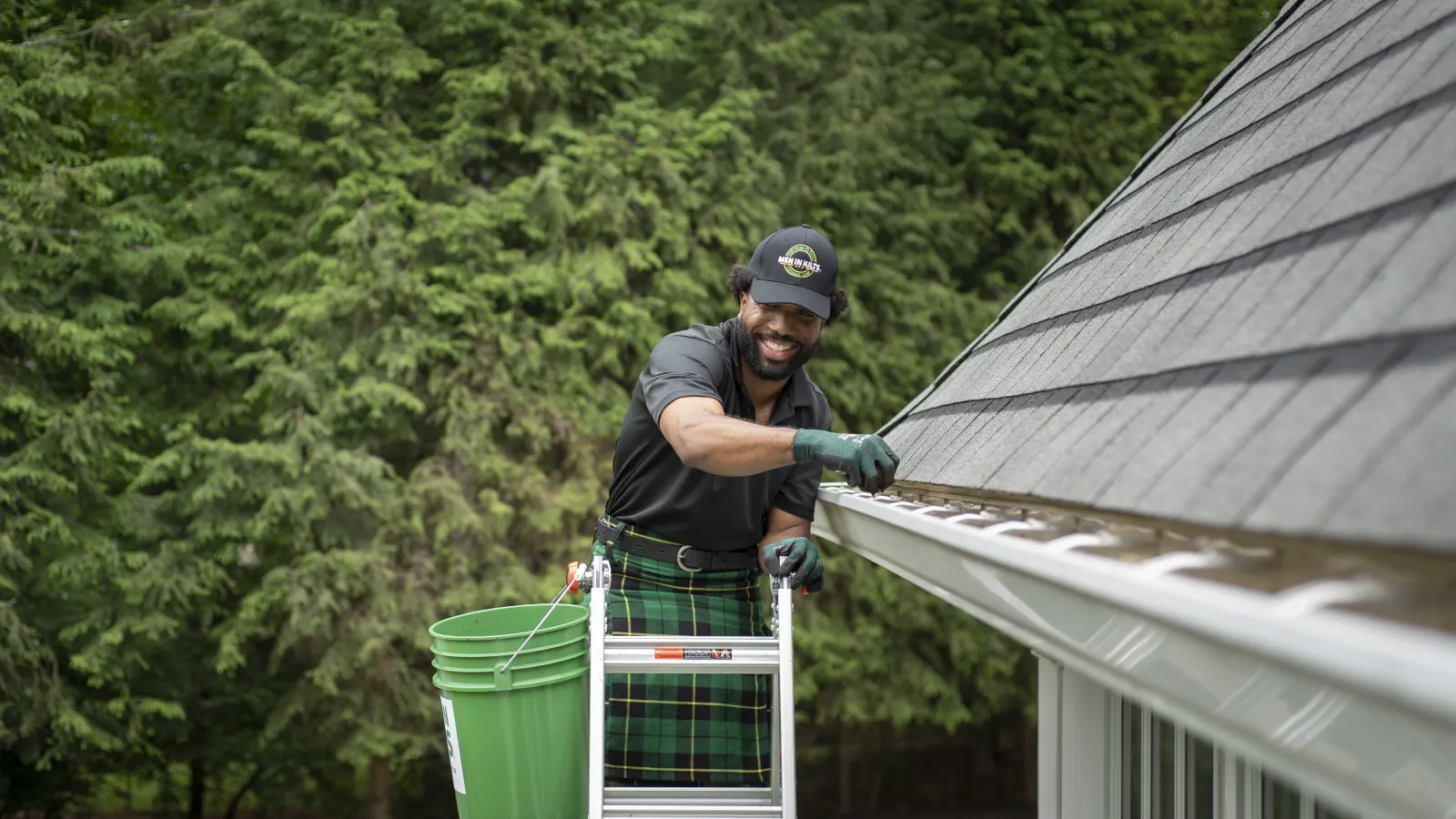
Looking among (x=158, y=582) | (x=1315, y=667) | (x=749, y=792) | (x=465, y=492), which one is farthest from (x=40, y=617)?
(x=1315, y=667)

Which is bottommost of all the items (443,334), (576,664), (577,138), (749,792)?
(749,792)

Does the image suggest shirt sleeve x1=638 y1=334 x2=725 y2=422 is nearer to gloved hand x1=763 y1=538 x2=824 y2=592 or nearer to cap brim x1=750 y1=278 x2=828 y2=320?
cap brim x1=750 y1=278 x2=828 y2=320

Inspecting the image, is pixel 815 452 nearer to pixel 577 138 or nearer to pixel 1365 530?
pixel 1365 530

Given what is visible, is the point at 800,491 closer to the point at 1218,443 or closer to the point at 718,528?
the point at 718,528

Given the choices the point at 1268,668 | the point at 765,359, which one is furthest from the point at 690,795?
the point at 1268,668

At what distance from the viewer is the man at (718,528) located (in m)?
2.50

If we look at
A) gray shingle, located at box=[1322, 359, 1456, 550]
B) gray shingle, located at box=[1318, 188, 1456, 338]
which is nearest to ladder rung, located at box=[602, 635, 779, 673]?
gray shingle, located at box=[1318, 188, 1456, 338]

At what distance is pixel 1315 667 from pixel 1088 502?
20.3 inches

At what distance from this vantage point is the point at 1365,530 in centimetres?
74

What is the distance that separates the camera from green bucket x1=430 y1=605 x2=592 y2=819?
221 centimetres

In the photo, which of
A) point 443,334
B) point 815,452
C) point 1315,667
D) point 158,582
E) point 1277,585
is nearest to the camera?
point 1315,667

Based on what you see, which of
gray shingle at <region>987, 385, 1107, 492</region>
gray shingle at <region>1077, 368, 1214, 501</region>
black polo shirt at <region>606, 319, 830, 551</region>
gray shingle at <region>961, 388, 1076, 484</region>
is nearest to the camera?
gray shingle at <region>1077, 368, 1214, 501</region>

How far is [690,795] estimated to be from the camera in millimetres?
2502

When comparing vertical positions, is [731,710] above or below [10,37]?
below
